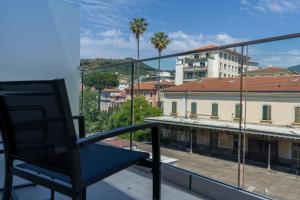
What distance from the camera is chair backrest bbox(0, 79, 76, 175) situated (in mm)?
1075

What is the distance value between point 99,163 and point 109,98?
270cm

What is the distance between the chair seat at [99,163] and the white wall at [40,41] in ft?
7.35

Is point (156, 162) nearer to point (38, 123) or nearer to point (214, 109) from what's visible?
point (38, 123)

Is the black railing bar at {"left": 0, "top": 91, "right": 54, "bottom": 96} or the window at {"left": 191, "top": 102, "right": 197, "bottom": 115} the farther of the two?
the window at {"left": 191, "top": 102, "right": 197, "bottom": 115}

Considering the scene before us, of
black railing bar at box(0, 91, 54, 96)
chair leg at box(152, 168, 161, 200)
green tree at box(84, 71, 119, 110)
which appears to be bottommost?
chair leg at box(152, 168, 161, 200)

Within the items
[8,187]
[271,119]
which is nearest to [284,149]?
[271,119]

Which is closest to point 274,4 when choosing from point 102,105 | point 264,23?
point 264,23

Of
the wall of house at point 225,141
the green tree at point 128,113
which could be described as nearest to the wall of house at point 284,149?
the wall of house at point 225,141

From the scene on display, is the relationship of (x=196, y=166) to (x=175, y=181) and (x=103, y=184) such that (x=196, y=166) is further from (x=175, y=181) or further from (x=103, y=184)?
(x=103, y=184)

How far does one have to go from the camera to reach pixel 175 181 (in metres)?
2.39

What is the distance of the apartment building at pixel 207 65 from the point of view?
80.9 inches

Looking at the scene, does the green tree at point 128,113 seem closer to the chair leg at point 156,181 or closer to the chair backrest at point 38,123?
the chair leg at point 156,181

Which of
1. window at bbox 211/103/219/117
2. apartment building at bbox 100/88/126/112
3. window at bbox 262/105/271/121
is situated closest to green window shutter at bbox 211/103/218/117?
window at bbox 211/103/219/117

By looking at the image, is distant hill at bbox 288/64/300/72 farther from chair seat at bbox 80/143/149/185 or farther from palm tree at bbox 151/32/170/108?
palm tree at bbox 151/32/170/108
